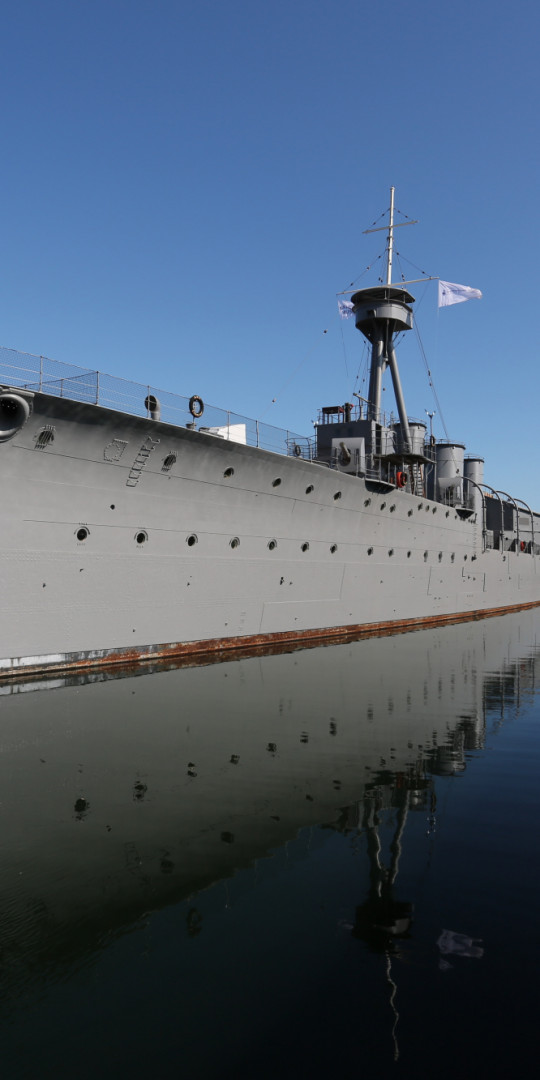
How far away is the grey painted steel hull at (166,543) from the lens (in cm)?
1330

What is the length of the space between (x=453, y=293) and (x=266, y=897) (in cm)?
3065

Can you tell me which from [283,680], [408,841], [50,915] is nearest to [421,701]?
[283,680]

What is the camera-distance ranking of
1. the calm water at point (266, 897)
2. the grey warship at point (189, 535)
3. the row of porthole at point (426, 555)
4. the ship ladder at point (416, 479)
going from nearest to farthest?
the calm water at point (266, 897) → the grey warship at point (189, 535) → the row of porthole at point (426, 555) → the ship ladder at point (416, 479)

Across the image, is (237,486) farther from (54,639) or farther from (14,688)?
(14,688)

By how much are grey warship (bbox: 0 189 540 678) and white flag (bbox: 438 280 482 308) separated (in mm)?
2639

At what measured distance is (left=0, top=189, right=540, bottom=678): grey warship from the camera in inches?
523

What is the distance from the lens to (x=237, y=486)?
1770cm

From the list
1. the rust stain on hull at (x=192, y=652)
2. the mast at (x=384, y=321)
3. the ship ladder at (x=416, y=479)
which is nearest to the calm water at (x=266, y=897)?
the rust stain on hull at (x=192, y=652)

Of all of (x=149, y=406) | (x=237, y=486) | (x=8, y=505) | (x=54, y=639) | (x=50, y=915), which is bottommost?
(x=50, y=915)

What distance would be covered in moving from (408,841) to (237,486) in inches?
509

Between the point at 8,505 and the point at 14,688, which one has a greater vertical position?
the point at 8,505

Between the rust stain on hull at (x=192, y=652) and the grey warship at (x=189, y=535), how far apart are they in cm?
6

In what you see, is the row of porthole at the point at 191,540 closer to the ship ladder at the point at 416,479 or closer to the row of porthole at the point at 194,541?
the row of porthole at the point at 194,541

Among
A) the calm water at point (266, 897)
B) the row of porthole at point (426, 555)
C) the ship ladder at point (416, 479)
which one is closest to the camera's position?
the calm water at point (266, 897)
